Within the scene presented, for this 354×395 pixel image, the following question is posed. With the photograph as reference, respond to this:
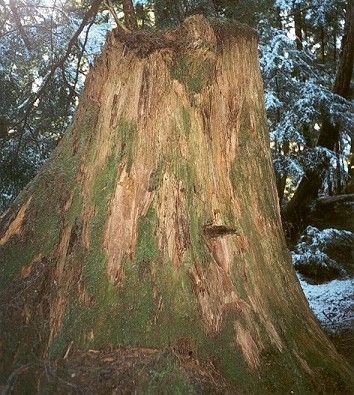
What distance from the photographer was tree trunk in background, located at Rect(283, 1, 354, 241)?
817 cm

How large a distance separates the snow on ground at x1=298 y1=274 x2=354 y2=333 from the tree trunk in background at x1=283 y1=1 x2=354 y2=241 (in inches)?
62.7

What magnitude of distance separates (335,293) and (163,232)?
500cm

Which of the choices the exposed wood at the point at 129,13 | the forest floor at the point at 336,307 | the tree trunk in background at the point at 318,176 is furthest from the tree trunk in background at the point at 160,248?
the tree trunk in background at the point at 318,176

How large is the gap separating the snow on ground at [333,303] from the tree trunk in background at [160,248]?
3.35 m

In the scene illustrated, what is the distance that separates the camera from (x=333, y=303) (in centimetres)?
616

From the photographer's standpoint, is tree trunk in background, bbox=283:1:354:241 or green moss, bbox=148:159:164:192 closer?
→ green moss, bbox=148:159:164:192

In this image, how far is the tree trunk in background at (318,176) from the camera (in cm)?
817

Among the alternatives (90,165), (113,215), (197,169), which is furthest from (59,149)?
(197,169)

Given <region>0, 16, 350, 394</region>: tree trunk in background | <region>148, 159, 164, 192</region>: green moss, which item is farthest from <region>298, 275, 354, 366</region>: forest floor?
<region>148, 159, 164, 192</region>: green moss

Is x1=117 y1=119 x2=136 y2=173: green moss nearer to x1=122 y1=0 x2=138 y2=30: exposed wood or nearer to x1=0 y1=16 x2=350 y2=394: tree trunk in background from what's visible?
x1=0 y1=16 x2=350 y2=394: tree trunk in background

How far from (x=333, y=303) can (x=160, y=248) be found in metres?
4.76

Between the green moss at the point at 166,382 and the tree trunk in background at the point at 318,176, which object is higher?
the tree trunk in background at the point at 318,176

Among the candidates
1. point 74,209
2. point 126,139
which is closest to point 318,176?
point 126,139

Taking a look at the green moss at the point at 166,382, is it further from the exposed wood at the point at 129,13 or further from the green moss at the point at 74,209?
the exposed wood at the point at 129,13
